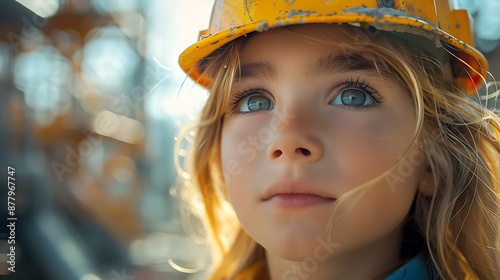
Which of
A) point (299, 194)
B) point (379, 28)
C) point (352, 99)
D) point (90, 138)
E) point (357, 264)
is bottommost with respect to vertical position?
point (90, 138)

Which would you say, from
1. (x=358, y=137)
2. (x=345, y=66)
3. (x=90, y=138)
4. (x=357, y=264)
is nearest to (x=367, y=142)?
(x=358, y=137)

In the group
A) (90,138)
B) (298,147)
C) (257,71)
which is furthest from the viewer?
(90,138)

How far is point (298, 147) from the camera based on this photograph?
0.80m

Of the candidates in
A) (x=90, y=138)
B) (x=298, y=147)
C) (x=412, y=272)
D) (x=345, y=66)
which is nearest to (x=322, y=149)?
(x=298, y=147)

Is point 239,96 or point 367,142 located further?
point 239,96

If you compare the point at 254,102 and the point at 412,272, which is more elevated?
the point at 254,102

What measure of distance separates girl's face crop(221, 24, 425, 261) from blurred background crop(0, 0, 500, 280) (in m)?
0.98

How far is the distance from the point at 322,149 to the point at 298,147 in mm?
37

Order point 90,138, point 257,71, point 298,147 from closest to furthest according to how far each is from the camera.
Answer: point 298,147 → point 257,71 → point 90,138

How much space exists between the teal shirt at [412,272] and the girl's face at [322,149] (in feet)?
0.20

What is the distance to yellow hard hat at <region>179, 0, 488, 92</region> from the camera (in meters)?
0.81

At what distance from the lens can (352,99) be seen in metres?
0.87

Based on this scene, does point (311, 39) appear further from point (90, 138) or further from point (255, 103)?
point (90, 138)

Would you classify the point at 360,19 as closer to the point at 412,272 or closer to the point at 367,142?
the point at 367,142
